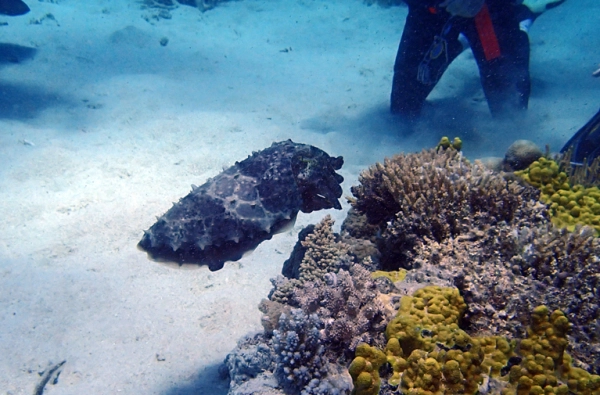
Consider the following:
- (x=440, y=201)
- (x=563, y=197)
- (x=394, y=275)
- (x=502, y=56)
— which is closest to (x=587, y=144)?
(x=563, y=197)

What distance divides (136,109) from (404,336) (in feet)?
32.6

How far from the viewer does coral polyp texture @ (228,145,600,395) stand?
213 cm

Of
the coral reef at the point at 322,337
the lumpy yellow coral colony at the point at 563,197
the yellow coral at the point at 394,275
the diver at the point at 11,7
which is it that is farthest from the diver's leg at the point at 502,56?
the diver at the point at 11,7

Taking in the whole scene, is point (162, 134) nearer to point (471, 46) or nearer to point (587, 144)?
point (471, 46)

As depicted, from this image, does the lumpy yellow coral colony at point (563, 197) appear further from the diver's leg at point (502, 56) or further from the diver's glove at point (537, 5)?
the diver's glove at point (537, 5)

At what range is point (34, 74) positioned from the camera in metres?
10.9

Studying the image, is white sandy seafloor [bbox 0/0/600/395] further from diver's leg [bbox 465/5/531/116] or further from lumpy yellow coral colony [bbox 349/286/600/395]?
lumpy yellow coral colony [bbox 349/286/600/395]

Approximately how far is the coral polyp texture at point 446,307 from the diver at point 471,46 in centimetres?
605

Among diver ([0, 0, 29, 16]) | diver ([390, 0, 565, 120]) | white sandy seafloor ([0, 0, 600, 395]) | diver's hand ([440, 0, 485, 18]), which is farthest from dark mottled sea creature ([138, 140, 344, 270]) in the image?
diver ([0, 0, 29, 16])

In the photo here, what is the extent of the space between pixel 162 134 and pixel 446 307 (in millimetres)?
8353

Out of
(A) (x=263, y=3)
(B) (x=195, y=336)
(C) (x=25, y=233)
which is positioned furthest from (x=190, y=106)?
(A) (x=263, y=3)

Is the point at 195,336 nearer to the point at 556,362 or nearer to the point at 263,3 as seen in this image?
the point at 556,362

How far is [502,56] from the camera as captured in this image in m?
9.28

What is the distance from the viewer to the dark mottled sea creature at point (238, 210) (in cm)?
327
